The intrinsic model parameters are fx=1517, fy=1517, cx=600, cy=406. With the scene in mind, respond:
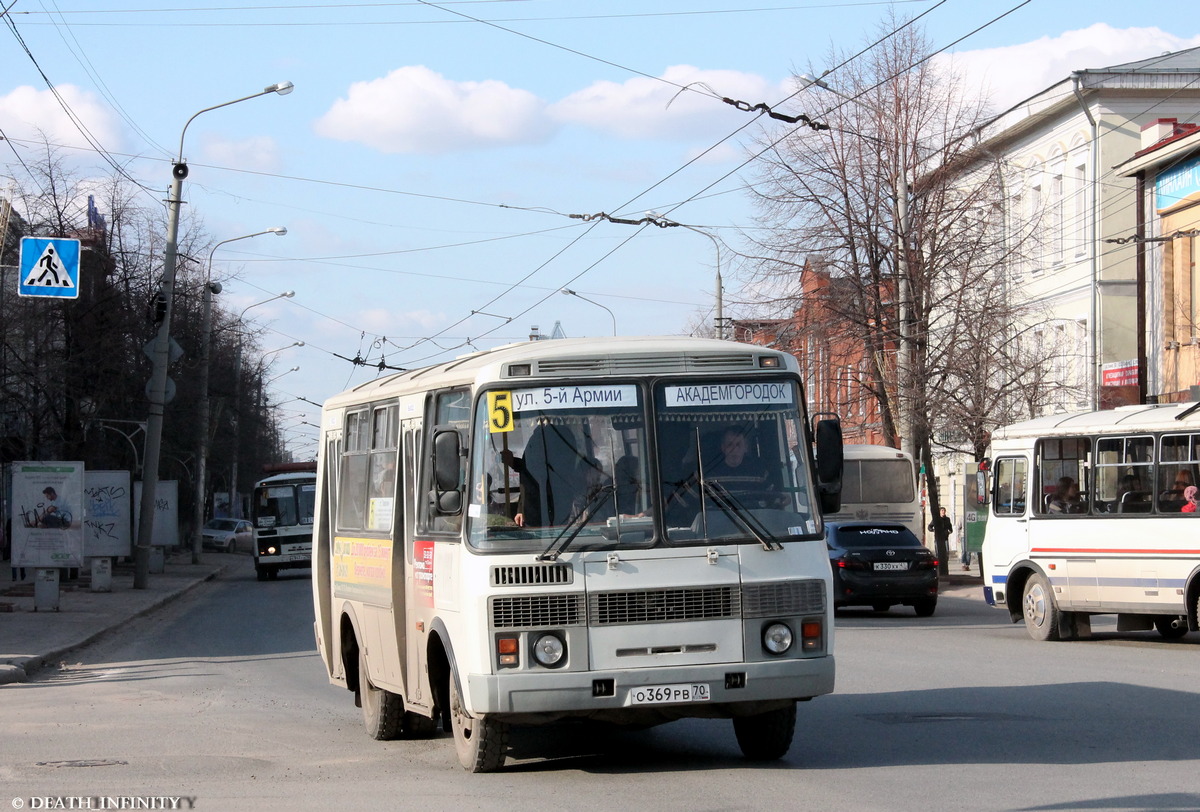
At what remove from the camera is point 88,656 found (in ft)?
65.6

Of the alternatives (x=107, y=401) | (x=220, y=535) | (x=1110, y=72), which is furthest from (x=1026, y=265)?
(x=220, y=535)

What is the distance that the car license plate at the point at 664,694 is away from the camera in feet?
28.5

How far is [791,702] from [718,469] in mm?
1498

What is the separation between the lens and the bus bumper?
8602mm

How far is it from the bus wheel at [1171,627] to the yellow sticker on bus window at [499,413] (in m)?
13.4

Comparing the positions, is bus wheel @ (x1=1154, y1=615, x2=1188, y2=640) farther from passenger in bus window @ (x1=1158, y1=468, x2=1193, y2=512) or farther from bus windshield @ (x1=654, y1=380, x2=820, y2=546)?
bus windshield @ (x1=654, y1=380, x2=820, y2=546)

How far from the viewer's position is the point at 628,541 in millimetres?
8789

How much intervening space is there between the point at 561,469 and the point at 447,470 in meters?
0.67

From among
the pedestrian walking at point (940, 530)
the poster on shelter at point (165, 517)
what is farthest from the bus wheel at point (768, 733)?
the poster on shelter at point (165, 517)

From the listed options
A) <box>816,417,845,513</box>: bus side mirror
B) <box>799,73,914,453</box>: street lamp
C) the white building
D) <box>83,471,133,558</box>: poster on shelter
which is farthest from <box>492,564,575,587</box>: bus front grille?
the white building

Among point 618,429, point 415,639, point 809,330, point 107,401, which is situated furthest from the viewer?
point 107,401

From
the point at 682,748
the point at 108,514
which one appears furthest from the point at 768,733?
the point at 108,514

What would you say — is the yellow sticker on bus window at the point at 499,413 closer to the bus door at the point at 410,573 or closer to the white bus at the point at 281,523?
the bus door at the point at 410,573

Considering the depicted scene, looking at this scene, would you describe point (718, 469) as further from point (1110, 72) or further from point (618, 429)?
point (1110, 72)
